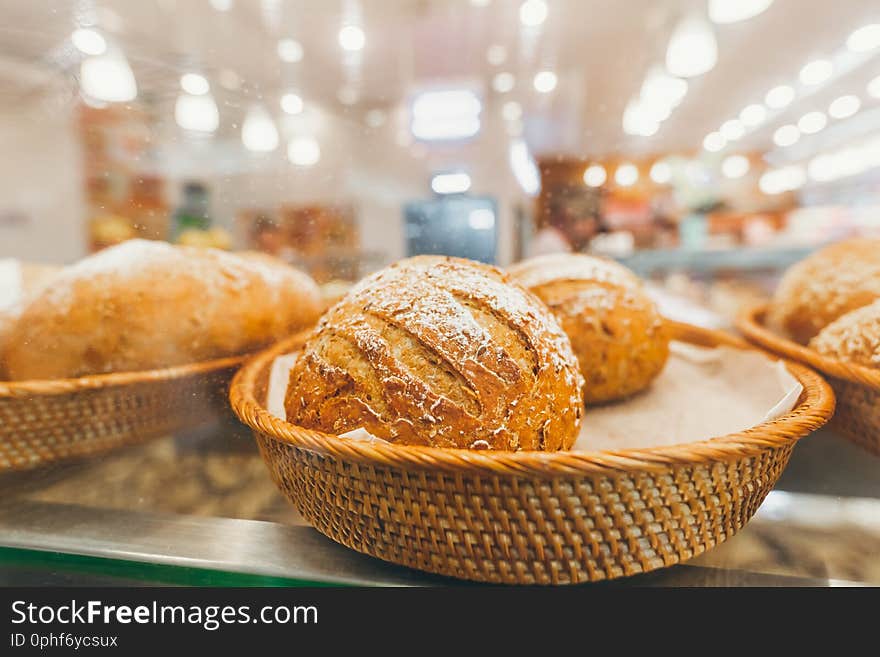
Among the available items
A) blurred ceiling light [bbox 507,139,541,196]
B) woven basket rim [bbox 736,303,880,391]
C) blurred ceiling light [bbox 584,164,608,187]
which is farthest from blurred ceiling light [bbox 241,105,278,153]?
woven basket rim [bbox 736,303,880,391]

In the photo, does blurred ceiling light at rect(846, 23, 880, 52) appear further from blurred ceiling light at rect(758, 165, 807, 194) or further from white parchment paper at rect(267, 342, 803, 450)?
blurred ceiling light at rect(758, 165, 807, 194)

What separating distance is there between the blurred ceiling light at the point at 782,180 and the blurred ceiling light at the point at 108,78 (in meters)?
2.99

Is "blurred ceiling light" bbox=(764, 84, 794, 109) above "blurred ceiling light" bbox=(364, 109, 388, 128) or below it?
above

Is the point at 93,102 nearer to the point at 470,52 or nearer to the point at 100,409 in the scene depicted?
the point at 100,409

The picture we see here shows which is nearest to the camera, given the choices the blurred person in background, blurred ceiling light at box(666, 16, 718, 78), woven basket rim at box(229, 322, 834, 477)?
woven basket rim at box(229, 322, 834, 477)

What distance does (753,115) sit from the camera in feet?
10.7

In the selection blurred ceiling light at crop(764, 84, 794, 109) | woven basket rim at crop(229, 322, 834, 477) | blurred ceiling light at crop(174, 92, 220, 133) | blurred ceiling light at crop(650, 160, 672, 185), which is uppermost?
blurred ceiling light at crop(764, 84, 794, 109)

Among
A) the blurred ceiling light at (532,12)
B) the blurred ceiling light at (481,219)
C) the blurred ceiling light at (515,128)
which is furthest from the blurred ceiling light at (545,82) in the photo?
the blurred ceiling light at (481,219)

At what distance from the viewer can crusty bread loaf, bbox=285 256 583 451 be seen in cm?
69

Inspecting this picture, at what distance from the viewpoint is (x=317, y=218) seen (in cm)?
124

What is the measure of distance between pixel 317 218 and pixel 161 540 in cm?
76

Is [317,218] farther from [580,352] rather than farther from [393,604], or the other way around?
[393,604]

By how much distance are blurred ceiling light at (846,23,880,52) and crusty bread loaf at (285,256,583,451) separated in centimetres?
134

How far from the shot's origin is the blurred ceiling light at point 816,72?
2398 millimetres
